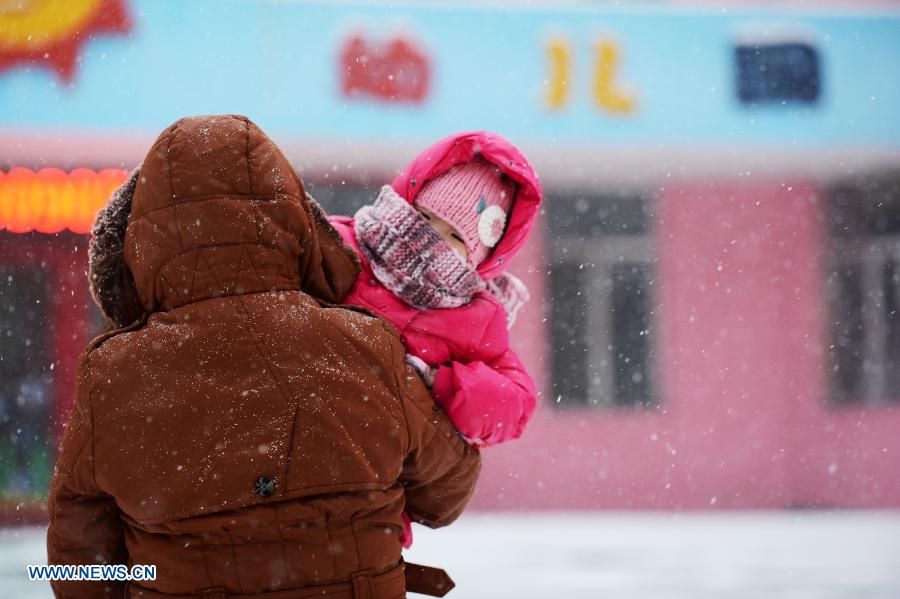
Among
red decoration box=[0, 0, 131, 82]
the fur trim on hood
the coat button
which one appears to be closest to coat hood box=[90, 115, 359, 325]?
the fur trim on hood

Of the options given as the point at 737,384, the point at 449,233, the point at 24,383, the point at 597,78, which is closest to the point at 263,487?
the point at 449,233

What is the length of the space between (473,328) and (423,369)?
13 centimetres

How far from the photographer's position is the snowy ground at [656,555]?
4094mm

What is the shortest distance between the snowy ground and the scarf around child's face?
104 inches

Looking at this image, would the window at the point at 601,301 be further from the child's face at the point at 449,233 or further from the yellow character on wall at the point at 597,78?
the child's face at the point at 449,233

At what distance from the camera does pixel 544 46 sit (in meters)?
6.34

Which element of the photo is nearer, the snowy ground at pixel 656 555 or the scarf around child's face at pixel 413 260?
the scarf around child's face at pixel 413 260

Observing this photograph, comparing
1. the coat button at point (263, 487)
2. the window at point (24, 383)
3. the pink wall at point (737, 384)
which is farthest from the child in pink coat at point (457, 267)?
the pink wall at point (737, 384)

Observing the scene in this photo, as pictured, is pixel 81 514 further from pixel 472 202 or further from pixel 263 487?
pixel 472 202

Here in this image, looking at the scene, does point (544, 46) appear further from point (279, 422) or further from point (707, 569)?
point (279, 422)

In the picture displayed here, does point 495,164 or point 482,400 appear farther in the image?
point 495,164

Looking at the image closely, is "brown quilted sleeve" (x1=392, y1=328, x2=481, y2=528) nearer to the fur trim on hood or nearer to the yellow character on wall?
the fur trim on hood

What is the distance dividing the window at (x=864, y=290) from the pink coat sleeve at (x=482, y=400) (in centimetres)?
624

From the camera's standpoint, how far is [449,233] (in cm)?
153
